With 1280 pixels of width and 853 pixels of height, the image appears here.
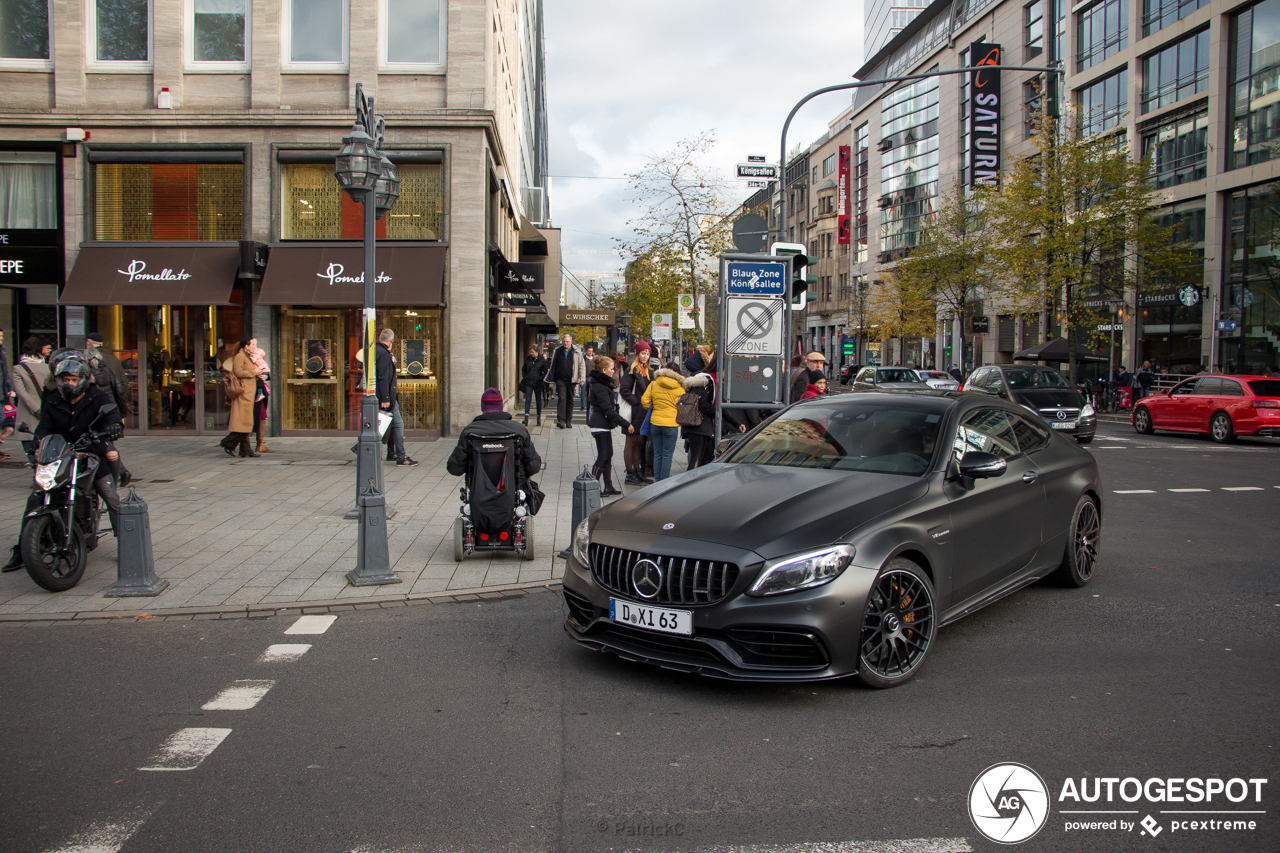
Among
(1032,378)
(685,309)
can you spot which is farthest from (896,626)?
(685,309)

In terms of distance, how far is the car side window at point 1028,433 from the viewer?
251 inches

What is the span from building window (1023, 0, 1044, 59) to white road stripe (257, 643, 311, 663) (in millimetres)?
47620

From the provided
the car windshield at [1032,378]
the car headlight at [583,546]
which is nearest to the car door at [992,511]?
the car headlight at [583,546]

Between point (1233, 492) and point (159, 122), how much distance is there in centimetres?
1849

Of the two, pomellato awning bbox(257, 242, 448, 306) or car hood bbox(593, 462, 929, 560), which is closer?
car hood bbox(593, 462, 929, 560)

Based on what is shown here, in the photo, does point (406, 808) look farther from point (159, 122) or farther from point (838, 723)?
point (159, 122)

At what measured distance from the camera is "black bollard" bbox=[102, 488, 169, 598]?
6789mm

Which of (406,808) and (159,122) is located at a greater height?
(159,122)

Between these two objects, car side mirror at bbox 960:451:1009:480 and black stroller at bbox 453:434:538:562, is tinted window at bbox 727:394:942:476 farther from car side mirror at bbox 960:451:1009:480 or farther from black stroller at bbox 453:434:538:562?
black stroller at bbox 453:434:538:562

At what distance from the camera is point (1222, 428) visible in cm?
1983

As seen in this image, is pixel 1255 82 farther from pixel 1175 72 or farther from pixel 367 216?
pixel 367 216

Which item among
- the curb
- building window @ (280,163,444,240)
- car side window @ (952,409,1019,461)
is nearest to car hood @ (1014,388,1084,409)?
building window @ (280,163,444,240)

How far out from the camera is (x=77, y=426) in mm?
7246

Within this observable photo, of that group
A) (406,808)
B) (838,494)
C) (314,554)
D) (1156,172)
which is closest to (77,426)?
(314,554)
